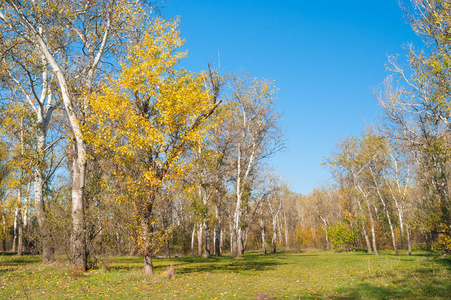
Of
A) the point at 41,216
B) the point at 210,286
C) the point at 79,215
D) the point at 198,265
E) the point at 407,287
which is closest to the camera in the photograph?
the point at 407,287

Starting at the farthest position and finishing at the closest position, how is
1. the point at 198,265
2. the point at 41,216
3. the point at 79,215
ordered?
the point at 198,265
the point at 41,216
the point at 79,215

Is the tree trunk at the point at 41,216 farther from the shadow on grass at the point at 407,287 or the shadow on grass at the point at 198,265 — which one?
the shadow on grass at the point at 407,287

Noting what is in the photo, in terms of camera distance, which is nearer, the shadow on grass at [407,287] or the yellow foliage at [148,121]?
the shadow on grass at [407,287]

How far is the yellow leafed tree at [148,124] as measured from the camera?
A: 12.0 metres

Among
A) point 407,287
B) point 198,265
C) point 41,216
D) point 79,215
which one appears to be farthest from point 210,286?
point 41,216

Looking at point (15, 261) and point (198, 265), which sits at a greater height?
point (15, 261)

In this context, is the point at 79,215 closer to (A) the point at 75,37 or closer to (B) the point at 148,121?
(B) the point at 148,121

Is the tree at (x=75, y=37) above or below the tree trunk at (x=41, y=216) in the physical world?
above

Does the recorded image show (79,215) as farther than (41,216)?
No

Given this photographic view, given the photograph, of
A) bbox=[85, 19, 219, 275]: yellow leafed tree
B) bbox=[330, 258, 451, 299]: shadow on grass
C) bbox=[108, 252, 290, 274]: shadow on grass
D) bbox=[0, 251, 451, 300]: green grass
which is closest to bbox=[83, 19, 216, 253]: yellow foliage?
bbox=[85, 19, 219, 275]: yellow leafed tree

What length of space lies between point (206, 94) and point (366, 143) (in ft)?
86.1

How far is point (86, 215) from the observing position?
13250mm

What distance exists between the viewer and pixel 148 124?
11938mm

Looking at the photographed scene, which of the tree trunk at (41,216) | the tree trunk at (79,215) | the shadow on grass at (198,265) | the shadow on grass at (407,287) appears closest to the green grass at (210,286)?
the shadow on grass at (407,287)
